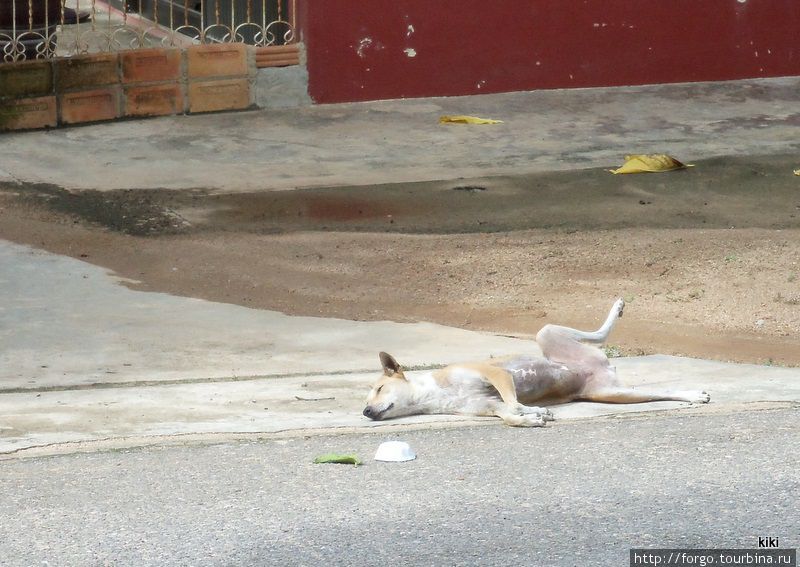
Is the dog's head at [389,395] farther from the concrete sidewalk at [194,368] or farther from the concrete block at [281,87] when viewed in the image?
the concrete block at [281,87]

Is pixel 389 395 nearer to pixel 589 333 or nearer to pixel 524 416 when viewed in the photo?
pixel 524 416

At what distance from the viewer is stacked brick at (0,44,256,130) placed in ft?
41.5

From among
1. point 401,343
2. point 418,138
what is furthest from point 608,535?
point 418,138

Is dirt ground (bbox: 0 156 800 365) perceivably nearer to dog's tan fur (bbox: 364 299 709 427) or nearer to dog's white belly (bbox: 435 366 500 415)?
dog's tan fur (bbox: 364 299 709 427)

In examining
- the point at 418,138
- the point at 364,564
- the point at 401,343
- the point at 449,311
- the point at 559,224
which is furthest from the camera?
the point at 418,138

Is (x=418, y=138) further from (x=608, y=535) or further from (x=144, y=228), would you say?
(x=608, y=535)

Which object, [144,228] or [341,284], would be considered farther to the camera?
[144,228]

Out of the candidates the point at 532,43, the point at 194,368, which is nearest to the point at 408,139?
the point at 532,43

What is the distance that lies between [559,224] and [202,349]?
352 centimetres

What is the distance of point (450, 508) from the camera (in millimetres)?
5219

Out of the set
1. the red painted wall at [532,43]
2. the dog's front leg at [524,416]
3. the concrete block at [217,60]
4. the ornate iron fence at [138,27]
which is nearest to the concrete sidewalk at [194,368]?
the dog's front leg at [524,416]

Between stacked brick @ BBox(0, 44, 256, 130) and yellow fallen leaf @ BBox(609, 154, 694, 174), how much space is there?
383cm

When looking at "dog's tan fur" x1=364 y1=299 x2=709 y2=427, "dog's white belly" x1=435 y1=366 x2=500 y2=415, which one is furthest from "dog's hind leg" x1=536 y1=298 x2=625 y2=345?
"dog's white belly" x1=435 y1=366 x2=500 y2=415

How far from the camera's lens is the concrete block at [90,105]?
1290cm
